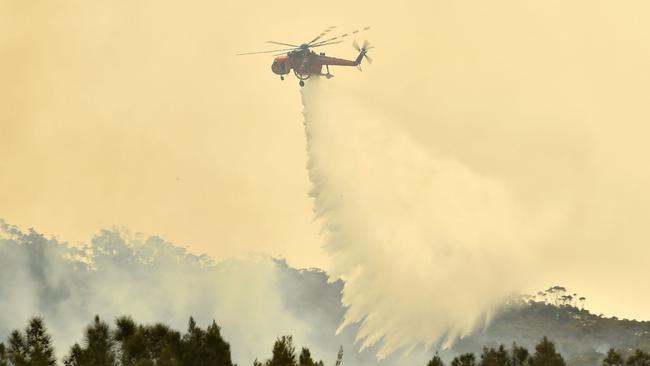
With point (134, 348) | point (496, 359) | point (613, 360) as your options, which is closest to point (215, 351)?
point (134, 348)

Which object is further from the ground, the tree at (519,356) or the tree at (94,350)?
the tree at (519,356)

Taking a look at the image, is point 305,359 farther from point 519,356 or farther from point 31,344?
point 519,356

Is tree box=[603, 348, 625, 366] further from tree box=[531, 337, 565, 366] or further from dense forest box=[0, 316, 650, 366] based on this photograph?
dense forest box=[0, 316, 650, 366]

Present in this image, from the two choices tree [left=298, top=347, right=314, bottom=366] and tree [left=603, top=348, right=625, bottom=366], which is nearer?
tree [left=298, top=347, right=314, bottom=366]

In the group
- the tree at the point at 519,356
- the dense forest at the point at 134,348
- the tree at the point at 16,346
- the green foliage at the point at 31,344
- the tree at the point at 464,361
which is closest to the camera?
the dense forest at the point at 134,348

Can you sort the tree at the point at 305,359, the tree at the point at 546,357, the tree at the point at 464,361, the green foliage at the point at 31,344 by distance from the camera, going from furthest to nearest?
the tree at the point at 464,361
the tree at the point at 546,357
the green foliage at the point at 31,344
the tree at the point at 305,359

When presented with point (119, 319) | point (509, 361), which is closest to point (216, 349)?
point (119, 319)

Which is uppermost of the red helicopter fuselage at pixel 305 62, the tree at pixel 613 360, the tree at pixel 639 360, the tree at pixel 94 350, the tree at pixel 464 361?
the red helicopter fuselage at pixel 305 62

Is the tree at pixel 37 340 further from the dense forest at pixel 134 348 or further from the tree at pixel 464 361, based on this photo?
the tree at pixel 464 361

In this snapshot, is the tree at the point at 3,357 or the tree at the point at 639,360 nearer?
the tree at the point at 3,357

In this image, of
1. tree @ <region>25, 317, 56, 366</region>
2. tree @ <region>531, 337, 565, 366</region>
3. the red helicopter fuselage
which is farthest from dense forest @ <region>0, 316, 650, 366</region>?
the red helicopter fuselage

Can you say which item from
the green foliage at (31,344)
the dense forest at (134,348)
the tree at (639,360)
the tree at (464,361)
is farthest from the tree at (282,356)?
the tree at (639,360)

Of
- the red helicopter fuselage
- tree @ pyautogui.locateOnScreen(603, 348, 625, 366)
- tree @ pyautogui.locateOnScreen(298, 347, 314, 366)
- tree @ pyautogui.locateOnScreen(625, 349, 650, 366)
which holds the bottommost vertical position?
tree @ pyautogui.locateOnScreen(298, 347, 314, 366)

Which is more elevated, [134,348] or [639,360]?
[639,360]
